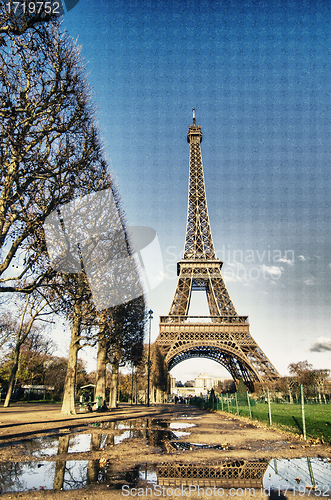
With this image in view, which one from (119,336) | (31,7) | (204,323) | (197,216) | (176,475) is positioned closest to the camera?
(176,475)

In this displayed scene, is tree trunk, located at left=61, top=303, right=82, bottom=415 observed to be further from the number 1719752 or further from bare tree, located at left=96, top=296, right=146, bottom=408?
the number 1719752

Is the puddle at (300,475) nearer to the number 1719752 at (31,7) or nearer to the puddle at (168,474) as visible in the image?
the puddle at (168,474)

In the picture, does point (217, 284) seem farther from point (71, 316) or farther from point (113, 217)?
point (71, 316)

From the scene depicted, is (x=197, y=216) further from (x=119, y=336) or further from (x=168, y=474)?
(x=168, y=474)

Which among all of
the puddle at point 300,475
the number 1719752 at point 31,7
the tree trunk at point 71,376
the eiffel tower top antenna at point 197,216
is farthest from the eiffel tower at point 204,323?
the number 1719752 at point 31,7

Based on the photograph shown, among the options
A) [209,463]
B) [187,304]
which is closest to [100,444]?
[209,463]

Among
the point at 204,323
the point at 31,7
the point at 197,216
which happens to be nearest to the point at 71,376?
the point at 31,7
